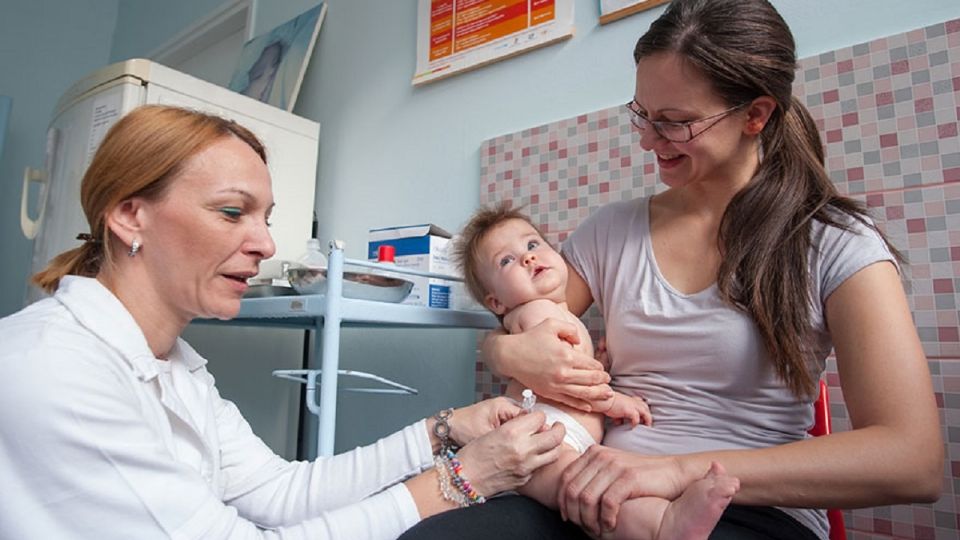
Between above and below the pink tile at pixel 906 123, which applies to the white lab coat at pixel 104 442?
below

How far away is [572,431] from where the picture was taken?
3.17 ft

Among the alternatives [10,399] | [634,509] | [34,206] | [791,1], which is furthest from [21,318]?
[34,206]

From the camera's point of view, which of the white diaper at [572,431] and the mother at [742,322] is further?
the white diaper at [572,431]

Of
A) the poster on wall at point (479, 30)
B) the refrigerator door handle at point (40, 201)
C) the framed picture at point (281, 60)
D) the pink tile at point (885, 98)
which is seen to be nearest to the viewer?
the pink tile at point (885, 98)

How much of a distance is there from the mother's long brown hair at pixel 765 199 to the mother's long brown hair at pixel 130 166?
0.68 metres

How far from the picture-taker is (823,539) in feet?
2.74

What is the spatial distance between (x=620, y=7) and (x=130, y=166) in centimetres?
115

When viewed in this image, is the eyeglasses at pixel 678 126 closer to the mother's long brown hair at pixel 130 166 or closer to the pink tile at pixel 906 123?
the pink tile at pixel 906 123

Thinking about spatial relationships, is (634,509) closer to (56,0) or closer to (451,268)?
(451,268)

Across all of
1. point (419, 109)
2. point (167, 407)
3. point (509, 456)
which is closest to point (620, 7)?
point (419, 109)

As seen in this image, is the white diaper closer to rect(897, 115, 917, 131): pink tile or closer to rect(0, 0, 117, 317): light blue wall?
rect(897, 115, 917, 131): pink tile

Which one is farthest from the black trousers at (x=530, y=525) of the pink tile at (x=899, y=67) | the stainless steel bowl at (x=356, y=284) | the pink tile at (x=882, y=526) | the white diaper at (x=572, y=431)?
the pink tile at (x=899, y=67)

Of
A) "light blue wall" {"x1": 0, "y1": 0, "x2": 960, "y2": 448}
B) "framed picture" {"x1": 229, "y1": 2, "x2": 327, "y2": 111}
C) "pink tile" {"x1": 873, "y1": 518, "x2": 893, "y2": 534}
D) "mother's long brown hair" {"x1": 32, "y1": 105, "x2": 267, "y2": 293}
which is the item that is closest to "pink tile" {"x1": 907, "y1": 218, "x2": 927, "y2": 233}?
"light blue wall" {"x1": 0, "y1": 0, "x2": 960, "y2": 448}

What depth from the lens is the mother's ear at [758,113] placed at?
3.04 ft
